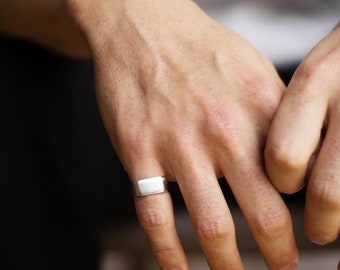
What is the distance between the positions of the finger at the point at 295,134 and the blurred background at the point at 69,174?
27 cm

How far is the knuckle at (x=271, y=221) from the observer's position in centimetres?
67

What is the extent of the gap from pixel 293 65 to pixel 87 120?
16.3 inches

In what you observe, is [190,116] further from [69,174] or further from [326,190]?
[69,174]

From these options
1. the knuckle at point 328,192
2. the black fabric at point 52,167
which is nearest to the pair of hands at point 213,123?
the knuckle at point 328,192

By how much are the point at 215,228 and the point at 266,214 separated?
0.07 metres

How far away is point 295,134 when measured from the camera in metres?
0.66

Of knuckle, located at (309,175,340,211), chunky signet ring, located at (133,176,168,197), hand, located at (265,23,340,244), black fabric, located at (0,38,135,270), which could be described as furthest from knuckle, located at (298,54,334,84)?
black fabric, located at (0,38,135,270)

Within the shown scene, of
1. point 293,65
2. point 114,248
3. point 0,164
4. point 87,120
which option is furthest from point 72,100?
point 293,65

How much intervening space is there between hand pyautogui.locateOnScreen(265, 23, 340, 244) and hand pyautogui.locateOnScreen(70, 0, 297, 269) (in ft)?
0.10

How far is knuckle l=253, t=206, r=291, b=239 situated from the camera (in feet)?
2.21

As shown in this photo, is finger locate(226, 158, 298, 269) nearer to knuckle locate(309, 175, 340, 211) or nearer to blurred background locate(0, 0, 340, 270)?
knuckle locate(309, 175, 340, 211)

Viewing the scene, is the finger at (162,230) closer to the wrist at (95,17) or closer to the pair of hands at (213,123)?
the pair of hands at (213,123)

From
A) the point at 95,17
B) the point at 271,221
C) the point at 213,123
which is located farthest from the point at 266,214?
the point at 95,17

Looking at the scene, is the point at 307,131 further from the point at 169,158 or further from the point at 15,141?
the point at 15,141
